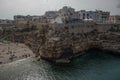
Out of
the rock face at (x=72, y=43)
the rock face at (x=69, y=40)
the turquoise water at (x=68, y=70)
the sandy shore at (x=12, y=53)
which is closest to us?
the turquoise water at (x=68, y=70)

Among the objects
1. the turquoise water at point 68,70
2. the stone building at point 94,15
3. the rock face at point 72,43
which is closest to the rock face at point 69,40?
the rock face at point 72,43

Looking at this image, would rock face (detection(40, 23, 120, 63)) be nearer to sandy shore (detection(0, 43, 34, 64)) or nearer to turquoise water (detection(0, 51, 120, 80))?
turquoise water (detection(0, 51, 120, 80))

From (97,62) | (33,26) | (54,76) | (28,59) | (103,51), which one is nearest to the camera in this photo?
(54,76)

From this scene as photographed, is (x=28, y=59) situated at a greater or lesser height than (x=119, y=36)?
lesser

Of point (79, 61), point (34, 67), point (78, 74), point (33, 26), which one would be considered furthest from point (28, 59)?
point (33, 26)

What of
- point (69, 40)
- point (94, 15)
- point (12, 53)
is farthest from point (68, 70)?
point (94, 15)

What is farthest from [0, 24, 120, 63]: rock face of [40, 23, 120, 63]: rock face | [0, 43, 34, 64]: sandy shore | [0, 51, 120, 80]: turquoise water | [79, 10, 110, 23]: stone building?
[79, 10, 110, 23]: stone building

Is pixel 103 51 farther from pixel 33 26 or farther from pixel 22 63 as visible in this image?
pixel 33 26

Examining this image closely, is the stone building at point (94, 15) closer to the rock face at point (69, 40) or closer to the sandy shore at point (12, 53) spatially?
the rock face at point (69, 40)

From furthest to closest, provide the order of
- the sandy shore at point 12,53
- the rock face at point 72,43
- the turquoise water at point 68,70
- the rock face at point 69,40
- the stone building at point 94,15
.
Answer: the stone building at point 94,15 < the sandy shore at point 12,53 < the rock face at point 69,40 < the rock face at point 72,43 < the turquoise water at point 68,70
